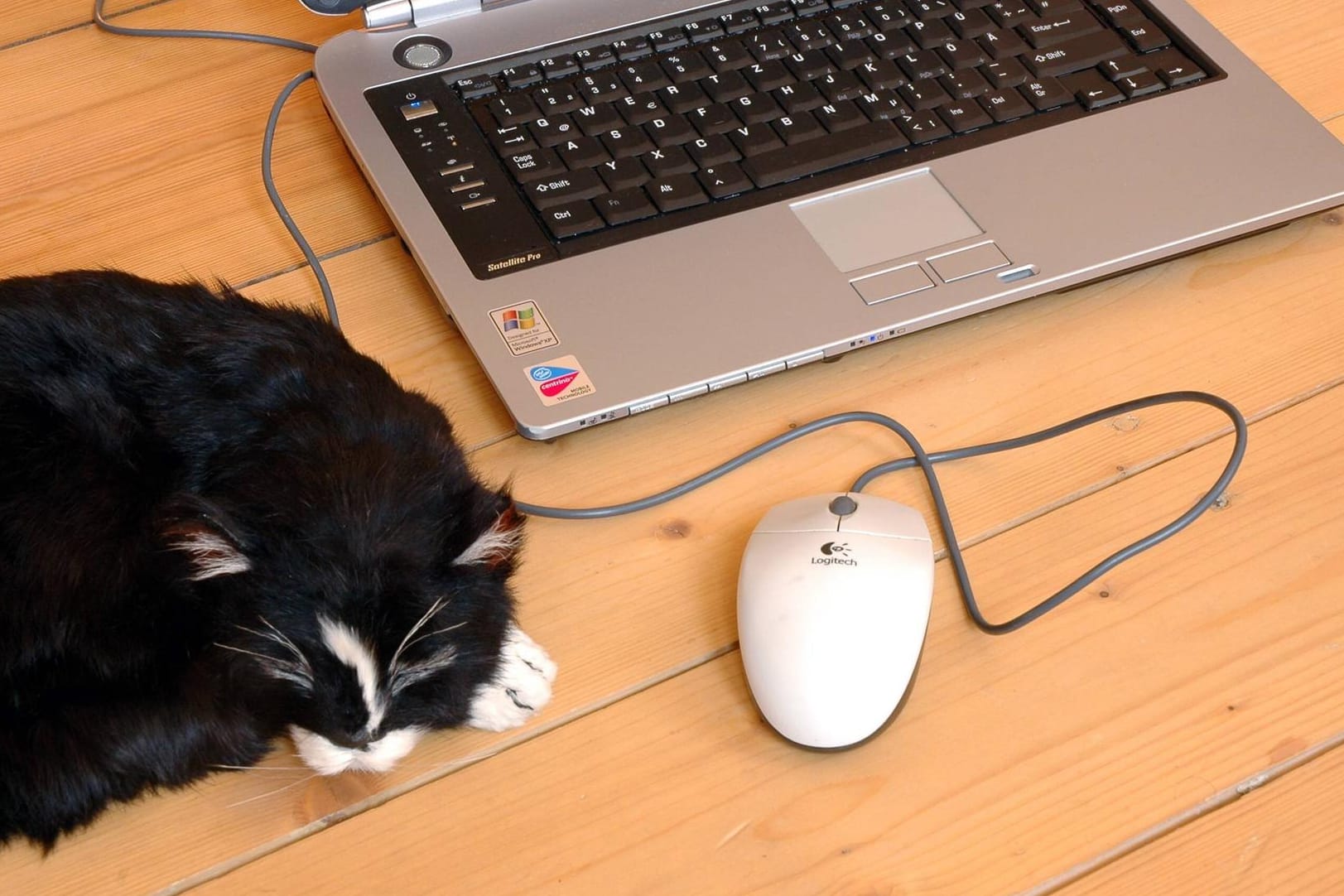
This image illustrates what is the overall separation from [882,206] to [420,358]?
33 cm

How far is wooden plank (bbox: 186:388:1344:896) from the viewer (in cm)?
65

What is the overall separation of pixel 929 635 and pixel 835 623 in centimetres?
9

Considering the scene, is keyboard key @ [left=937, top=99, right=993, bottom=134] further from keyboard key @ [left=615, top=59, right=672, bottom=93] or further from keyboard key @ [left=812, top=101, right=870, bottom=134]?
keyboard key @ [left=615, top=59, right=672, bottom=93]

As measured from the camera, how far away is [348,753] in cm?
67

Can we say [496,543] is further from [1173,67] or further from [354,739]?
[1173,67]

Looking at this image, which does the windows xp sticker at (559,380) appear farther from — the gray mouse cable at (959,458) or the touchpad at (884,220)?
the touchpad at (884,220)

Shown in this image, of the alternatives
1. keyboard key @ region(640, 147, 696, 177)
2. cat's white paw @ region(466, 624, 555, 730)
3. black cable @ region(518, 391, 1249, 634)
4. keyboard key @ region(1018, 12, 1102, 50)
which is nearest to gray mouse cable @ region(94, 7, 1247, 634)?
black cable @ region(518, 391, 1249, 634)

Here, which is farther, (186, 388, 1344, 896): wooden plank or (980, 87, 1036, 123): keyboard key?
(980, 87, 1036, 123): keyboard key

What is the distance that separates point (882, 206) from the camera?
0.90 metres

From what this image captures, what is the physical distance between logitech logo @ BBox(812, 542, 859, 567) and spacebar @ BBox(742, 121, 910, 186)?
307 millimetres

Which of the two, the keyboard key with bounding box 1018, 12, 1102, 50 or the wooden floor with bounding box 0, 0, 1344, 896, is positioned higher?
the keyboard key with bounding box 1018, 12, 1102, 50

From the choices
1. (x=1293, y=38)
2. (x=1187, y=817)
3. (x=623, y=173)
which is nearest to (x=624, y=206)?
(x=623, y=173)

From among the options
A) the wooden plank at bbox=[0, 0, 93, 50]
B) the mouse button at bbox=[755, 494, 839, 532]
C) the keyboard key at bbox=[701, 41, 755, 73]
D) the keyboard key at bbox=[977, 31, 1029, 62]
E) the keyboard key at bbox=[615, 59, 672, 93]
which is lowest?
the mouse button at bbox=[755, 494, 839, 532]

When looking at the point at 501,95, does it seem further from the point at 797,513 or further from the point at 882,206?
the point at 797,513
